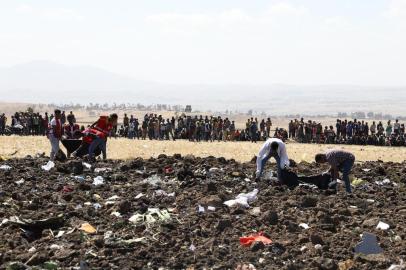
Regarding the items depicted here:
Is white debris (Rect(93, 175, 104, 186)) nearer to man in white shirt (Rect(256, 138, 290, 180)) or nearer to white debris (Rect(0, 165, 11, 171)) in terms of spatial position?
white debris (Rect(0, 165, 11, 171))

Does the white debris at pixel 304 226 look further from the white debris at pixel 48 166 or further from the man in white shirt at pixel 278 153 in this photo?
the white debris at pixel 48 166

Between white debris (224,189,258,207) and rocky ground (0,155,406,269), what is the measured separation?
0.35ft

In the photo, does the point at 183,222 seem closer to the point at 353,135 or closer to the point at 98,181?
the point at 98,181

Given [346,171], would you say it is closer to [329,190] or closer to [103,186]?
[329,190]

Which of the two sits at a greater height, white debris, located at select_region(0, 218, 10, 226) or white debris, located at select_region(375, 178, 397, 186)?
white debris, located at select_region(0, 218, 10, 226)

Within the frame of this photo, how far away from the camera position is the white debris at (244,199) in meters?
12.0

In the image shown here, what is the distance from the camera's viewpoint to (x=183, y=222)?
10.6 m

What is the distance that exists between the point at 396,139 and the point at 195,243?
30.2m

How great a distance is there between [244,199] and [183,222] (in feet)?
6.66

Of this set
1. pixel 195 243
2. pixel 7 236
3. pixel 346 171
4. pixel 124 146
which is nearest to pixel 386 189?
pixel 346 171

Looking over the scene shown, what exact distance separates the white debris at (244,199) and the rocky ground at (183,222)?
11 cm

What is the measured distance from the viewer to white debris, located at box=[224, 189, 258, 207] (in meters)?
12.0

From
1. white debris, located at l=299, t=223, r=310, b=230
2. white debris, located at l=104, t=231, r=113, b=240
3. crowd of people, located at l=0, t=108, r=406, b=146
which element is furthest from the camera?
crowd of people, located at l=0, t=108, r=406, b=146

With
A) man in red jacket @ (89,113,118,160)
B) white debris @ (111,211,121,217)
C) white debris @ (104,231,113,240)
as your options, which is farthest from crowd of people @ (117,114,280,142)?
white debris @ (104,231,113,240)
